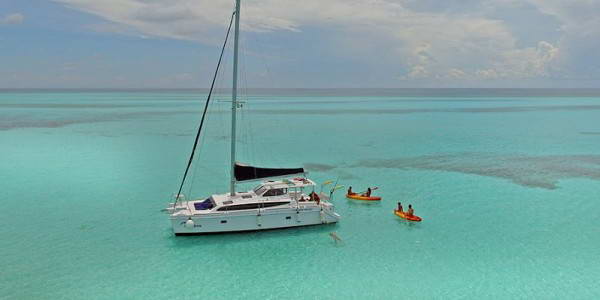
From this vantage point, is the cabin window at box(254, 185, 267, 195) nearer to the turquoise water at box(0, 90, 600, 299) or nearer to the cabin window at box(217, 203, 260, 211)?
the cabin window at box(217, 203, 260, 211)

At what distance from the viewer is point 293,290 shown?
58.9 ft

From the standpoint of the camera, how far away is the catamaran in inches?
907

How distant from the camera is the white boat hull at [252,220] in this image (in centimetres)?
2283

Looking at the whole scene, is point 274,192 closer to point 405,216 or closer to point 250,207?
point 250,207

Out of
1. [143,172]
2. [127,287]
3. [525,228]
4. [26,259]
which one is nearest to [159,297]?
[127,287]

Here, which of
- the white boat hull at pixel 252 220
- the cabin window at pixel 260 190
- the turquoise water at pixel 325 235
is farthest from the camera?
the cabin window at pixel 260 190

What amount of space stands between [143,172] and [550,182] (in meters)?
32.6

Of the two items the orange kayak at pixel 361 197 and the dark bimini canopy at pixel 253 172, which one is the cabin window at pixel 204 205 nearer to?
the dark bimini canopy at pixel 253 172

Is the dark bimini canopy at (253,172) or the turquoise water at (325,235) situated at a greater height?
the dark bimini canopy at (253,172)

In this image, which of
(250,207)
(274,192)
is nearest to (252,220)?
(250,207)

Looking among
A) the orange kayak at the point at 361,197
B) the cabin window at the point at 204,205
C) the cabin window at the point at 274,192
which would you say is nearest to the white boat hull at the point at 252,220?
the cabin window at the point at 204,205

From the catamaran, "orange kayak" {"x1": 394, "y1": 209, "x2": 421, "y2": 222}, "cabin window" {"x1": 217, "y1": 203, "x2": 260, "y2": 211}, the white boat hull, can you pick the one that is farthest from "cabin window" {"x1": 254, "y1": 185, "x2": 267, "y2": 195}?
"orange kayak" {"x1": 394, "y1": 209, "x2": 421, "y2": 222}

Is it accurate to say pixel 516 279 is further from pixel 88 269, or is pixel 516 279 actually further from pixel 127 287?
pixel 88 269

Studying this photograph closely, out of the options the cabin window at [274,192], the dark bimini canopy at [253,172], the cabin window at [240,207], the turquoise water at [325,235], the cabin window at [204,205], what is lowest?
the turquoise water at [325,235]
